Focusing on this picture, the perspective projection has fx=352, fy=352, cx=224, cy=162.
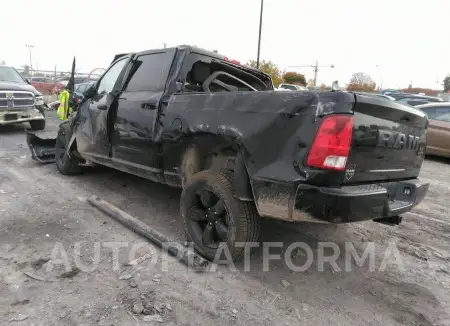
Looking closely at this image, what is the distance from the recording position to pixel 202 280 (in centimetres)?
273

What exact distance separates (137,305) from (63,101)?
33.4 feet

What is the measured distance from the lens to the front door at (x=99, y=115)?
168 inches

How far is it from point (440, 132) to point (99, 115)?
762 cm

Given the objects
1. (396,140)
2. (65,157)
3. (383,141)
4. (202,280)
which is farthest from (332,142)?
(65,157)

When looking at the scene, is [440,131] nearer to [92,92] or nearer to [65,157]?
[92,92]

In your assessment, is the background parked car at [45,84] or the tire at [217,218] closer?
the tire at [217,218]

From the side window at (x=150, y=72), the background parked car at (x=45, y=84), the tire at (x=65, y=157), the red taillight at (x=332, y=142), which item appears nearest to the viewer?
the red taillight at (x=332, y=142)

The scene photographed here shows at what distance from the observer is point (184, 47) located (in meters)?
3.66

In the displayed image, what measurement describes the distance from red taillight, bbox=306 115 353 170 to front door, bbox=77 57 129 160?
274 cm

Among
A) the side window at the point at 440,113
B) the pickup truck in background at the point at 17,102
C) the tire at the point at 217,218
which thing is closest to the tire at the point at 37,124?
the pickup truck in background at the point at 17,102

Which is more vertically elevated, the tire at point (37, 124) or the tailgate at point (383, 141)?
the tailgate at point (383, 141)

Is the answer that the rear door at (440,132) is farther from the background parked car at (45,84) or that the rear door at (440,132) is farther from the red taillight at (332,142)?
the background parked car at (45,84)

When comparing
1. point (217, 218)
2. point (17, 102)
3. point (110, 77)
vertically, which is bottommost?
point (217, 218)

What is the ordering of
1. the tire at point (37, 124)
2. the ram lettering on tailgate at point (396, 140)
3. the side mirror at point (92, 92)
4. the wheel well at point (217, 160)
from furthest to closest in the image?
the tire at point (37, 124)
the side mirror at point (92, 92)
the wheel well at point (217, 160)
the ram lettering on tailgate at point (396, 140)
